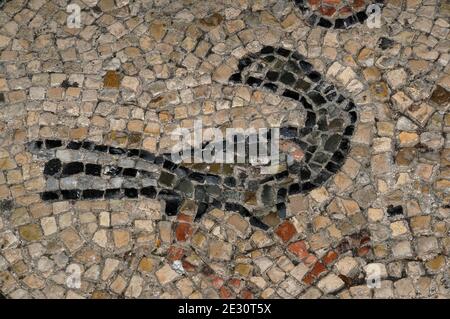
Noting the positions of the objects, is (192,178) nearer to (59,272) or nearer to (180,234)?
(180,234)

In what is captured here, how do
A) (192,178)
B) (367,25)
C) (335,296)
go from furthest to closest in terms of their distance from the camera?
(367,25), (192,178), (335,296)

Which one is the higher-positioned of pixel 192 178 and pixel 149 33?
pixel 149 33

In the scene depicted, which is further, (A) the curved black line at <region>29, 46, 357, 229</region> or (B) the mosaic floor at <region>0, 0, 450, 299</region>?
(A) the curved black line at <region>29, 46, 357, 229</region>

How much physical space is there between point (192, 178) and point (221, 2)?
157cm

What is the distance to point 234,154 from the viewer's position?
16.7 ft

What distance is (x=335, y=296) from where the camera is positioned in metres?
4.65

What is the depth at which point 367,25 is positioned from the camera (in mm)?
5441

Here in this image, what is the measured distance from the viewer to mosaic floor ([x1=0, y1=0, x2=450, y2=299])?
474 cm

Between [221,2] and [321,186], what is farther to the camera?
[221,2]

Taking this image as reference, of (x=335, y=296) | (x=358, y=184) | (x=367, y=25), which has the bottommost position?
(x=335, y=296)

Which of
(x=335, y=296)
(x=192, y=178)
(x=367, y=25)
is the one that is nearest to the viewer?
(x=335, y=296)

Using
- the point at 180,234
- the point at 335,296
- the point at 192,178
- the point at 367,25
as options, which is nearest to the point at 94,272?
the point at 180,234

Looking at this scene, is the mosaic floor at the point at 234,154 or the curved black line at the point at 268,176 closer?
the mosaic floor at the point at 234,154

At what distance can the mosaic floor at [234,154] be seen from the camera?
187 inches
